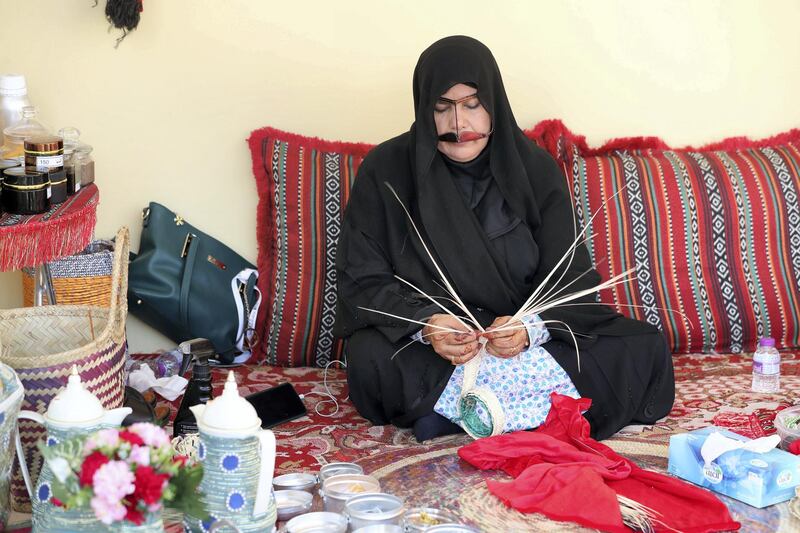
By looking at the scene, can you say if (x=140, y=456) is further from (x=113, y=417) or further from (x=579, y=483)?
(x=579, y=483)

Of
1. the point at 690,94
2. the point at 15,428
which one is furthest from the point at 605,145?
the point at 15,428

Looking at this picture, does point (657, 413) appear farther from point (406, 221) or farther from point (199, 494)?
point (199, 494)

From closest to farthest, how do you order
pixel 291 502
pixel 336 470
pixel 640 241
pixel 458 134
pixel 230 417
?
pixel 230 417
pixel 291 502
pixel 336 470
pixel 458 134
pixel 640 241

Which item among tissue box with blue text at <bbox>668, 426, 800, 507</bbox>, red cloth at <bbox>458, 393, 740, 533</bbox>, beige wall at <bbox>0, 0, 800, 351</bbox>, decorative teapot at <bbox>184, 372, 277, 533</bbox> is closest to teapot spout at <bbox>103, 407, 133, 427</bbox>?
decorative teapot at <bbox>184, 372, 277, 533</bbox>


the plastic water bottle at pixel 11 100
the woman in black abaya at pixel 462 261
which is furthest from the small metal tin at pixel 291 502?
the plastic water bottle at pixel 11 100

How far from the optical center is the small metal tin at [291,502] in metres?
1.87

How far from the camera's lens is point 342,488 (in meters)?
1.92

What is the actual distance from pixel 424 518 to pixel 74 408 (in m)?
0.65

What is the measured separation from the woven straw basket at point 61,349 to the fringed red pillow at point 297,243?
0.87 metres

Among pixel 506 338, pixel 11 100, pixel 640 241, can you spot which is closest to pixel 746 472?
pixel 506 338

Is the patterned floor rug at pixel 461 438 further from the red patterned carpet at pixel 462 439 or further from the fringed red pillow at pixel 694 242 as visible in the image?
the fringed red pillow at pixel 694 242

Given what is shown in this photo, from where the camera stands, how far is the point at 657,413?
2623mm

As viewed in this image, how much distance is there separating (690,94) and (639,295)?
0.85 metres

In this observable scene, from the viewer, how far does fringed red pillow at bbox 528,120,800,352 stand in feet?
10.3
